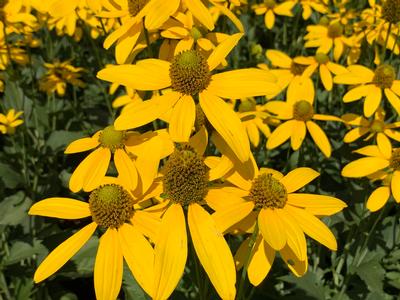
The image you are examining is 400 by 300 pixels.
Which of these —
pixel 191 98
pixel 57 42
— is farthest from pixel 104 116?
pixel 191 98

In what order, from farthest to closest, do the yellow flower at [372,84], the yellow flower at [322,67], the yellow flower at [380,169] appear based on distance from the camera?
1. the yellow flower at [322,67]
2. the yellow flower at [372,84]
3. the yellow flower at [380,169]

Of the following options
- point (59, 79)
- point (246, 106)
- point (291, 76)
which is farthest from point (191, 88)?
point (59, 79)

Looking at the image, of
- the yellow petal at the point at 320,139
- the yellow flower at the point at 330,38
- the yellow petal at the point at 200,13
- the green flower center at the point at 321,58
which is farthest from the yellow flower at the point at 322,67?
the yellow petal at the point at 200,13

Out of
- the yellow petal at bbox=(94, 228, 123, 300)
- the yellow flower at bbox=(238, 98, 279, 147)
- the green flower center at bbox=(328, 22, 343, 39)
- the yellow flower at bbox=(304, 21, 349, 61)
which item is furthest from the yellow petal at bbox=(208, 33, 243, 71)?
the green flower center at bbox=(328, 22, 343, 39)

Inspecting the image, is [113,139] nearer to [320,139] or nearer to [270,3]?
[320,139]

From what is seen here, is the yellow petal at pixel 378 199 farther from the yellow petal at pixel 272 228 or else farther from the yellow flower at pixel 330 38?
the yellow flower at pixel 330 38

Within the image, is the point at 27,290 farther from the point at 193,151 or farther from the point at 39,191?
the point at 193,151
